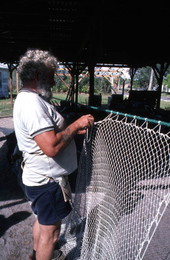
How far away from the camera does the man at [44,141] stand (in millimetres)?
1238

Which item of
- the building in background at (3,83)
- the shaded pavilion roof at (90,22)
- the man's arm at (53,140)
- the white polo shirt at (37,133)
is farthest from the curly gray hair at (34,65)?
the building in background at (3,83)

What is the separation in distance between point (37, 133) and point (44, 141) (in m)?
0.06

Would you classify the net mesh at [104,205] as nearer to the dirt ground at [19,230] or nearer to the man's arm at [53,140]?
the dirt ground at [19,230]

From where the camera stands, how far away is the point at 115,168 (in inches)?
84.4

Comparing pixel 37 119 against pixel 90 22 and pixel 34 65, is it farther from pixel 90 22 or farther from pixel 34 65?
pixel 90 22

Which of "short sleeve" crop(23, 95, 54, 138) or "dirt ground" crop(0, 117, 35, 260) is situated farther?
"dirt ground" crop(0, 117, 35, 260)

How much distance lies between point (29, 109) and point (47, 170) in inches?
17.5

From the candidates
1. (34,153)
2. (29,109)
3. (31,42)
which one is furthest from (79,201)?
(31,42)

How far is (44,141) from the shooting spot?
1227 millimetres

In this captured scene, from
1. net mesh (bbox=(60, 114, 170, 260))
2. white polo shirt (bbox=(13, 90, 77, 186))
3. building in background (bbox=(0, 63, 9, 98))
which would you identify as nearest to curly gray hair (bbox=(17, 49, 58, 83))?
white polo shirt (bbox=(13, 90, 77, 186))

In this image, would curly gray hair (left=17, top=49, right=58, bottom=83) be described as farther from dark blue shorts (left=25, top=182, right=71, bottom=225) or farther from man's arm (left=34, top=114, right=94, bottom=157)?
dark blue shorts (left=25, top=182, right=71, bottom=225)

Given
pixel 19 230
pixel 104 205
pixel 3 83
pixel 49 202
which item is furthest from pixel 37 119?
pixel 3 83

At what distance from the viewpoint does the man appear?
4.06 feet

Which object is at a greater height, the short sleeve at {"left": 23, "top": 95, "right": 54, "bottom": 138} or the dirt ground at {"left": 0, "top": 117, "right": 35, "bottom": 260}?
the short sleeve at {"left": 23, "top": 95, "right": 54, "bottom": 138}
